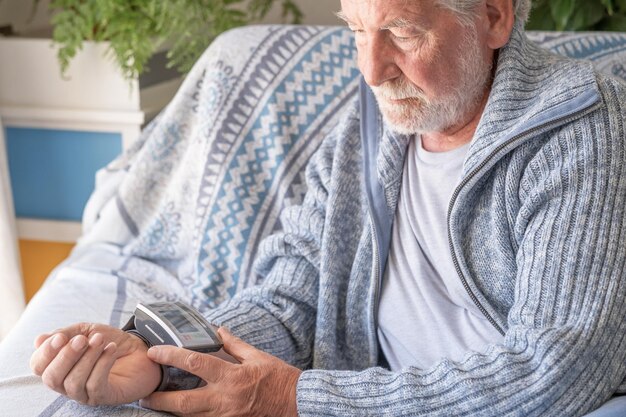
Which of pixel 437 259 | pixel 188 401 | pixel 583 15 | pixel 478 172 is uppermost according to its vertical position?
pixel 583 15

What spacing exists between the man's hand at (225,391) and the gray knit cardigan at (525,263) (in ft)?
0.11

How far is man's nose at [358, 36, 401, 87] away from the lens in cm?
136

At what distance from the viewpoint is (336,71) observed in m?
1.88

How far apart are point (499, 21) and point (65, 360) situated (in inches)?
30.7

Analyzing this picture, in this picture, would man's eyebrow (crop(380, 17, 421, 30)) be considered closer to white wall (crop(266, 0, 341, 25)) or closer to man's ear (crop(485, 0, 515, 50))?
man's ear (crop(485, 0, 515, 50))

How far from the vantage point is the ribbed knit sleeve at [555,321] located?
3.84 ft

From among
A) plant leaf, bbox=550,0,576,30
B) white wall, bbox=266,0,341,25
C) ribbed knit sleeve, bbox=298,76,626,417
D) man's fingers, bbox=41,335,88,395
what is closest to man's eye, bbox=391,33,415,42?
ribbed knit sleeve, bbox=298,76,626,417

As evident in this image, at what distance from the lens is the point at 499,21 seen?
1.39 m

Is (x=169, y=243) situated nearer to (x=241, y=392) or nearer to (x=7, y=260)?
(x=7, y=260)

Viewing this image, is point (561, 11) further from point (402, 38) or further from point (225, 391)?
point (225, 391)

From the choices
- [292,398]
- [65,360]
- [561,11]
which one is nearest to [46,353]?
[65,360]

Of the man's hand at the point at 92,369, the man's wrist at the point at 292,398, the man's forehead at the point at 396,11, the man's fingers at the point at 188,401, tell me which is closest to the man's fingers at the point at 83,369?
the man's hand at the point at 92,369

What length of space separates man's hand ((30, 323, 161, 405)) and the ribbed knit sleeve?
0.22 metres

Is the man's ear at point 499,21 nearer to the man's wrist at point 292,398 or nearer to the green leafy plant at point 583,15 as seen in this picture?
the man's wrist at point 292,398
